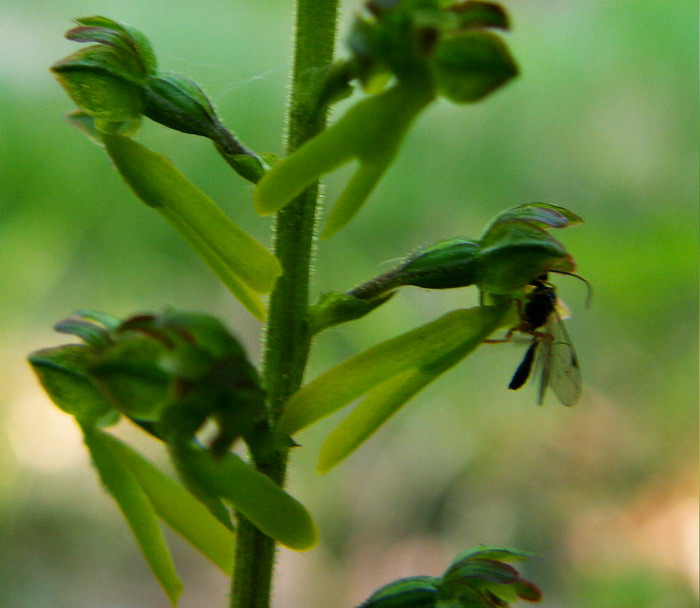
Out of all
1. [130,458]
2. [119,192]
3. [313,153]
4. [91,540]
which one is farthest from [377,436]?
[313,153]

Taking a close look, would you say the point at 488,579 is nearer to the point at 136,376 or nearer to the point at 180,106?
the point at 136,376

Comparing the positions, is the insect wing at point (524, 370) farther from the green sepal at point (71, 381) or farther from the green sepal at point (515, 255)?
the green sepal at point (71, 381)

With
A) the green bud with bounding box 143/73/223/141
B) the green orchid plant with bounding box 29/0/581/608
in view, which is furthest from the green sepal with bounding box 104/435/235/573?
the green bud with bounding box 143/73/223/141

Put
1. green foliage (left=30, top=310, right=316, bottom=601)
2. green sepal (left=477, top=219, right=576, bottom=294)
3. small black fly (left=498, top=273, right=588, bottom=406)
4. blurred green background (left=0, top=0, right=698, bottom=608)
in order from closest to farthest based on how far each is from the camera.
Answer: green foliage (left=30, top=310, right=316, bottom=601) < green sepal (left=477, top=219, right=576, bottom=294) < small black fly (left=498, top=273, right=588, bottom=406) < blurred green background (left=0, top=0, right=698, bottom=608)

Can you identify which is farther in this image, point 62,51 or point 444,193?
point 62,51

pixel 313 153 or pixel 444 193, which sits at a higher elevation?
pixel 444 193

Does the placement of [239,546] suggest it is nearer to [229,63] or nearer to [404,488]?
[404,488]

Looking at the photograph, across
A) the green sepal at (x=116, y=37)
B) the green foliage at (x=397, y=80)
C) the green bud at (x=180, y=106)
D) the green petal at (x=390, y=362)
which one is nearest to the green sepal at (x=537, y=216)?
the green petal at (x=390, y=362)

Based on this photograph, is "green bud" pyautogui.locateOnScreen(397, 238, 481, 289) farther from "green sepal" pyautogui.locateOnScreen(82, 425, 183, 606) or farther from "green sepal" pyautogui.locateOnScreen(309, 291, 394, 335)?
"green sepal" pyautogui.locateOnScreen(82, 425, 183, 606)

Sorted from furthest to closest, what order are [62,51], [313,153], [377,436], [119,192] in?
[62,51] → [119,192] → [377,436] → [313,153]
